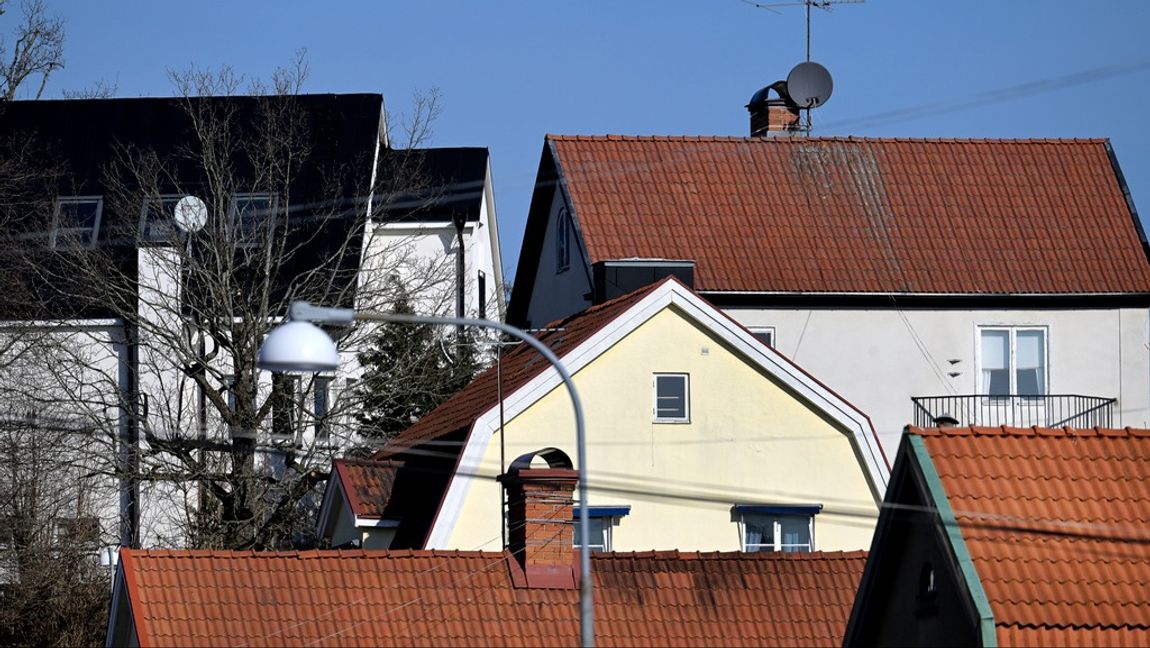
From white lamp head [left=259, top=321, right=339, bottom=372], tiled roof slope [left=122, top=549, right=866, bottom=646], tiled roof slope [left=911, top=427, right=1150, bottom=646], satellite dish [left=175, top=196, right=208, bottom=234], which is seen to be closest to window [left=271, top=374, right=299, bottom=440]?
satellite dish [left=175, top=196, right=208, bottom=234]

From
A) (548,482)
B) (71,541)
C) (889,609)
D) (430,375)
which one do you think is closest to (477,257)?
(430,375)

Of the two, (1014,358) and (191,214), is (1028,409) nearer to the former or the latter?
(1014,358)

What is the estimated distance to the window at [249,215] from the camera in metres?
33.6

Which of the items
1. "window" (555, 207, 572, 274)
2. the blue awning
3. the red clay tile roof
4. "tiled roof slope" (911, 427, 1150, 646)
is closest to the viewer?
"tiled roof slope" (911, 427, 1150, 646)

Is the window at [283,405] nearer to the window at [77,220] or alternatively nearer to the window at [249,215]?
the window at [249,215]

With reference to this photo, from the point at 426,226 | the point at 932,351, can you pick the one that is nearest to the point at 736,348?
the point at 932,351

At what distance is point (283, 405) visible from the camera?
32781 millimetres

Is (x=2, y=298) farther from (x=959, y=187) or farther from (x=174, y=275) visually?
(x=959, y=187)

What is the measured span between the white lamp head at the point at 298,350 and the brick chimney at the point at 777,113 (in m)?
25.8

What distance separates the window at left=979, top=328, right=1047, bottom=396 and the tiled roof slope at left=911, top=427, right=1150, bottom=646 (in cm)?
1660

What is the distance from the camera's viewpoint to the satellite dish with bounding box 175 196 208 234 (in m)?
33.3

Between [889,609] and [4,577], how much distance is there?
19966 millimetres

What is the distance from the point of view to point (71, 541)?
108 feet

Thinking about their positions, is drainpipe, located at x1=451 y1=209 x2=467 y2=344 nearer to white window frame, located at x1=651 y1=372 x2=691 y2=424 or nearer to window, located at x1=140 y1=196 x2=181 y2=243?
window, located at x1=140 y1=196 x2=181 y2=243
